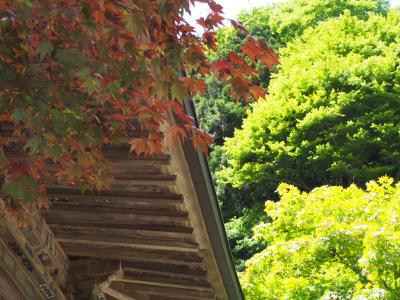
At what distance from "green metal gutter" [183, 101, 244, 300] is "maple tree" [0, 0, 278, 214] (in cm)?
43

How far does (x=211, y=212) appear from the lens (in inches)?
146

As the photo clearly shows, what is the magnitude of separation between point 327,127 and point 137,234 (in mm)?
18134

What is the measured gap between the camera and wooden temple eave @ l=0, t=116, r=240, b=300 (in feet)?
11.7

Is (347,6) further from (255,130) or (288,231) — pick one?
(288,231)

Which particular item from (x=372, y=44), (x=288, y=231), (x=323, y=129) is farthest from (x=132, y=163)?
(x=372, y=44)

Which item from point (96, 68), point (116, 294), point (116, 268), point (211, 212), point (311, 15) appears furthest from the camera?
point (311, 15)

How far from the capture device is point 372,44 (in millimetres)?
23750

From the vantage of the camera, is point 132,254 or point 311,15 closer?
point 132,254

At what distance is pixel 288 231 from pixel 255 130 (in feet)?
43.9

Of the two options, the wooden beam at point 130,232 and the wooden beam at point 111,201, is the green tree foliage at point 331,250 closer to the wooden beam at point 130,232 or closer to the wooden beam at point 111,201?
the wooden beam at point 130,232

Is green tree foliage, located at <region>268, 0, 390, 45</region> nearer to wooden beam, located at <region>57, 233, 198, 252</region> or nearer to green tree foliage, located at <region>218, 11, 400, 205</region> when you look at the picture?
green tree foliage, located at <region>218, 11, 400, 205</region>

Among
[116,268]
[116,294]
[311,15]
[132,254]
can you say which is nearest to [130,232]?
[132,254]

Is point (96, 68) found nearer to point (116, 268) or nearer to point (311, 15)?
point (116, 268)

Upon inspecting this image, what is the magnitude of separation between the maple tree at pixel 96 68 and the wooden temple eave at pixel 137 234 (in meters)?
0.65
